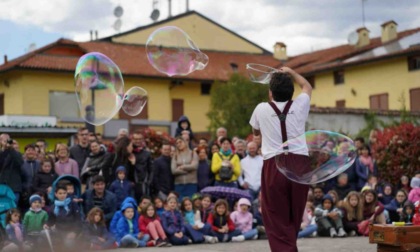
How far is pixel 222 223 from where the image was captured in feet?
44.8

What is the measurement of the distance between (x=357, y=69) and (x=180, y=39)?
3178 cm

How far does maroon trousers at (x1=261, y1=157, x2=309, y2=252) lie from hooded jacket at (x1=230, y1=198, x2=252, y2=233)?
6.64m

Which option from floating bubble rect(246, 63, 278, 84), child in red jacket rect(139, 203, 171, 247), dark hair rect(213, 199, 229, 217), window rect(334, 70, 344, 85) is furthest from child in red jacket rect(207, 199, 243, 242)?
window rect(334, 70, 344, 85)

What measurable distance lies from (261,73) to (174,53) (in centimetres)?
359

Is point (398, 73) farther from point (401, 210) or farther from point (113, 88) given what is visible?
point (113, 88)

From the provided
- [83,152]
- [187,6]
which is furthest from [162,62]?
[187,6]

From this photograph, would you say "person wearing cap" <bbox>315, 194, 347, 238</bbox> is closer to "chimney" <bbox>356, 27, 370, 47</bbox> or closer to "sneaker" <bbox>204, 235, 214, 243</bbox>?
"sneaker" <bbox>204, 235, 214, 243</bbox>

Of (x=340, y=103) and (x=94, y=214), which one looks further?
(x=340, y=103)

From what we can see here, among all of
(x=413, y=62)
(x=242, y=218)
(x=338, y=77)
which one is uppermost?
A: (x=413, y=62)

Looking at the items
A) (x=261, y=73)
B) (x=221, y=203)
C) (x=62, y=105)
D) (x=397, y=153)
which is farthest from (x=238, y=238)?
(x=62, y=105)

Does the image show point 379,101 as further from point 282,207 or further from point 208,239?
point 282,207

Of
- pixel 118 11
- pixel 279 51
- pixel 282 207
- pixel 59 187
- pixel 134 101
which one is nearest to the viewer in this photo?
pixel 282 207

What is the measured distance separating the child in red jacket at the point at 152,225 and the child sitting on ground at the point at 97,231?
645 mm

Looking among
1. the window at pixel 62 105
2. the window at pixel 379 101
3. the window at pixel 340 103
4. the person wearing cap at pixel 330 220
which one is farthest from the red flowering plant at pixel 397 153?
the window at pixel 62 105
